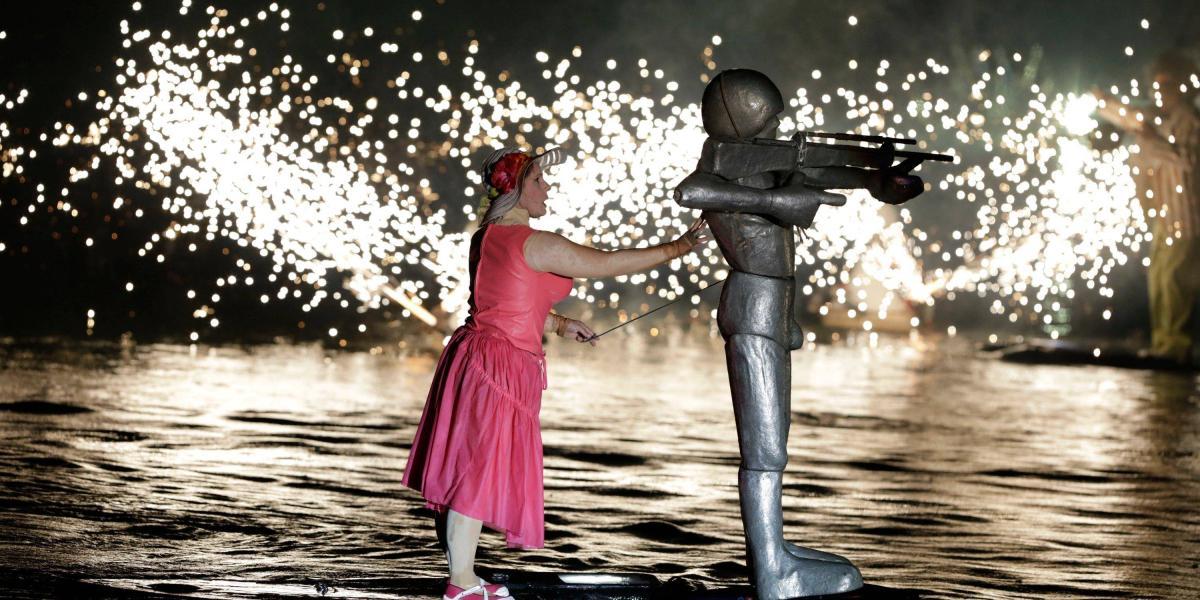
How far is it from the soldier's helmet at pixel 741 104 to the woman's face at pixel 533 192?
2.28ft

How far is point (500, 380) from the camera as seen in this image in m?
6.09

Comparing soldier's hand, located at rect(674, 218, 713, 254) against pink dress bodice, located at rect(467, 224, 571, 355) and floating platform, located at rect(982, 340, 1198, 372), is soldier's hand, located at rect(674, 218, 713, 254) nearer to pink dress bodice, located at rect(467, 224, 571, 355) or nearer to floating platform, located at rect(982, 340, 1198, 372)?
pink dress bodice, located at rect(467, 224, 571, 355)

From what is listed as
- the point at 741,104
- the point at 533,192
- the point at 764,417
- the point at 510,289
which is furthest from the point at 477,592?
the point at 741,104

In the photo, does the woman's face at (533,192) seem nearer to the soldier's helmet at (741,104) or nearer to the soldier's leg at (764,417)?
the soldier's helmet at (741,104)

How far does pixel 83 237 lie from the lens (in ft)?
101

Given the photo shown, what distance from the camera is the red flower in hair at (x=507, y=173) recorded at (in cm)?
621

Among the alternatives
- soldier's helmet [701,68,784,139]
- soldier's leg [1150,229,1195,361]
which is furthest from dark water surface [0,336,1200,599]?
soldier's leg [1150,229,1195,361]

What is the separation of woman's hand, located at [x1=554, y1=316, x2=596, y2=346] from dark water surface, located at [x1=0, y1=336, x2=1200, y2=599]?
1164 mm

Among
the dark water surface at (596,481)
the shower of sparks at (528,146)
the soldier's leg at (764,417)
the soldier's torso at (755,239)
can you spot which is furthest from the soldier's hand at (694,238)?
the shower of sparks at (528,146)

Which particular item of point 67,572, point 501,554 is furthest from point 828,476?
point 67,572

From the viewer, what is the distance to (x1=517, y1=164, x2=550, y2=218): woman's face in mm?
6215

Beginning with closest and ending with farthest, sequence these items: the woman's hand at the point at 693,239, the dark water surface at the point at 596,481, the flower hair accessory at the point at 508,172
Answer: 1. the woman's hand at the point at 693,239
2. the flower hair accessory at the point at 508,172
3. the dark water surface at the point at 596,481

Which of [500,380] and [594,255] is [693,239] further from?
[500,380]

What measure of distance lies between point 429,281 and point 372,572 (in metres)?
26.6
